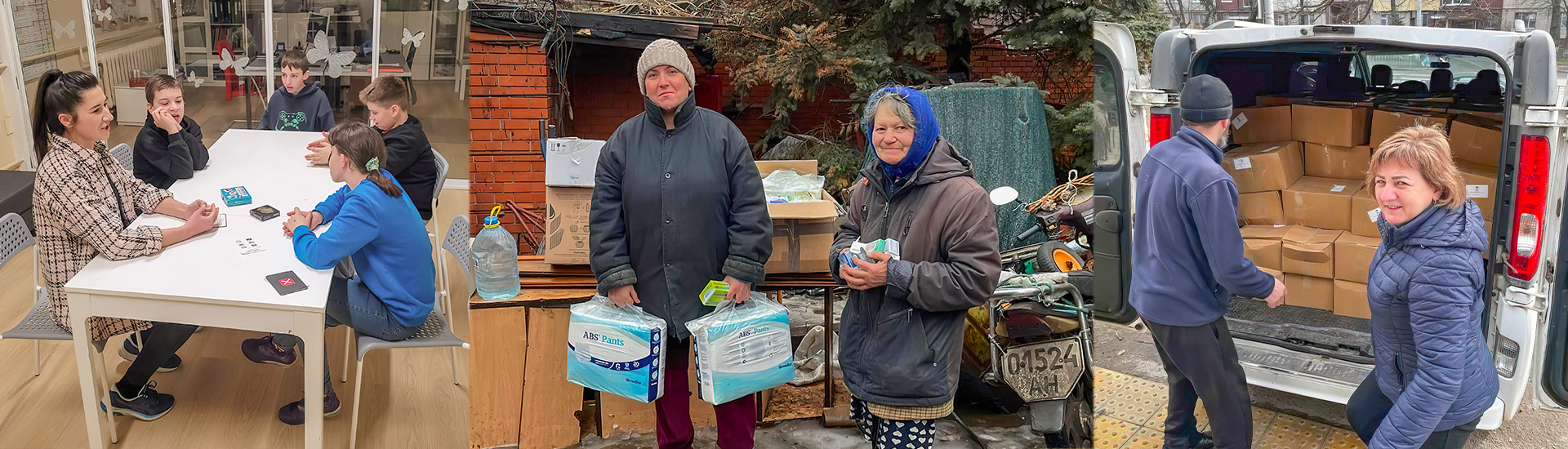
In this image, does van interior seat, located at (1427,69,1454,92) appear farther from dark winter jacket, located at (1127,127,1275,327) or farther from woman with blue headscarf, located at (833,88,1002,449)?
woman with blue headscarf, located at (833,88,1002,449)

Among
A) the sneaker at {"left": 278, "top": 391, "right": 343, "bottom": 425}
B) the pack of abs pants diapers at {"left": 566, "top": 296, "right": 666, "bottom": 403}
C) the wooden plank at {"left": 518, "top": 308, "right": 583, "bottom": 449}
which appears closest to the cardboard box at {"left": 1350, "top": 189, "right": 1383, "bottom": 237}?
the pack of abs pants diapers at {"left": 566, "top": 296, "right": 666, "bottom": 403}

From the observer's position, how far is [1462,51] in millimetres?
2436

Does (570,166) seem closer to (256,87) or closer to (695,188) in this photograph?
(695,188)

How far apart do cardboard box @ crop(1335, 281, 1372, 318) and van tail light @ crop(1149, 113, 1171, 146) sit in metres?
0.78

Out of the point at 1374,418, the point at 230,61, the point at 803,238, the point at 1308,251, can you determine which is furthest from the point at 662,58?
the point at 1374,418

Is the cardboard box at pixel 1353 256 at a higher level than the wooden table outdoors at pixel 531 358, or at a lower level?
higher

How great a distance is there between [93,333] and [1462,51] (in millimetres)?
3354

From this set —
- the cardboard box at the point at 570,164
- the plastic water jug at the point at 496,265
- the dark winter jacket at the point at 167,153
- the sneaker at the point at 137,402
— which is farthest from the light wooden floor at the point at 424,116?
the cardboard box at the point at 570,164

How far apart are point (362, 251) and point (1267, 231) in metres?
2.74

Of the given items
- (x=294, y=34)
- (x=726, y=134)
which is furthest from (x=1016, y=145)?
(x=294, y=34)

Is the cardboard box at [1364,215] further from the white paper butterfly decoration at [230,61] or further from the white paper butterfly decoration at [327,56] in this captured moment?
the white paper butterfly decoration at [230,61]

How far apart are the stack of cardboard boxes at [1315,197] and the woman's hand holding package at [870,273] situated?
3.63 feet

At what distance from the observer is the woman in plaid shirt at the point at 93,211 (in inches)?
68.1

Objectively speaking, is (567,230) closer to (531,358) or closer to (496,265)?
(496,265)
